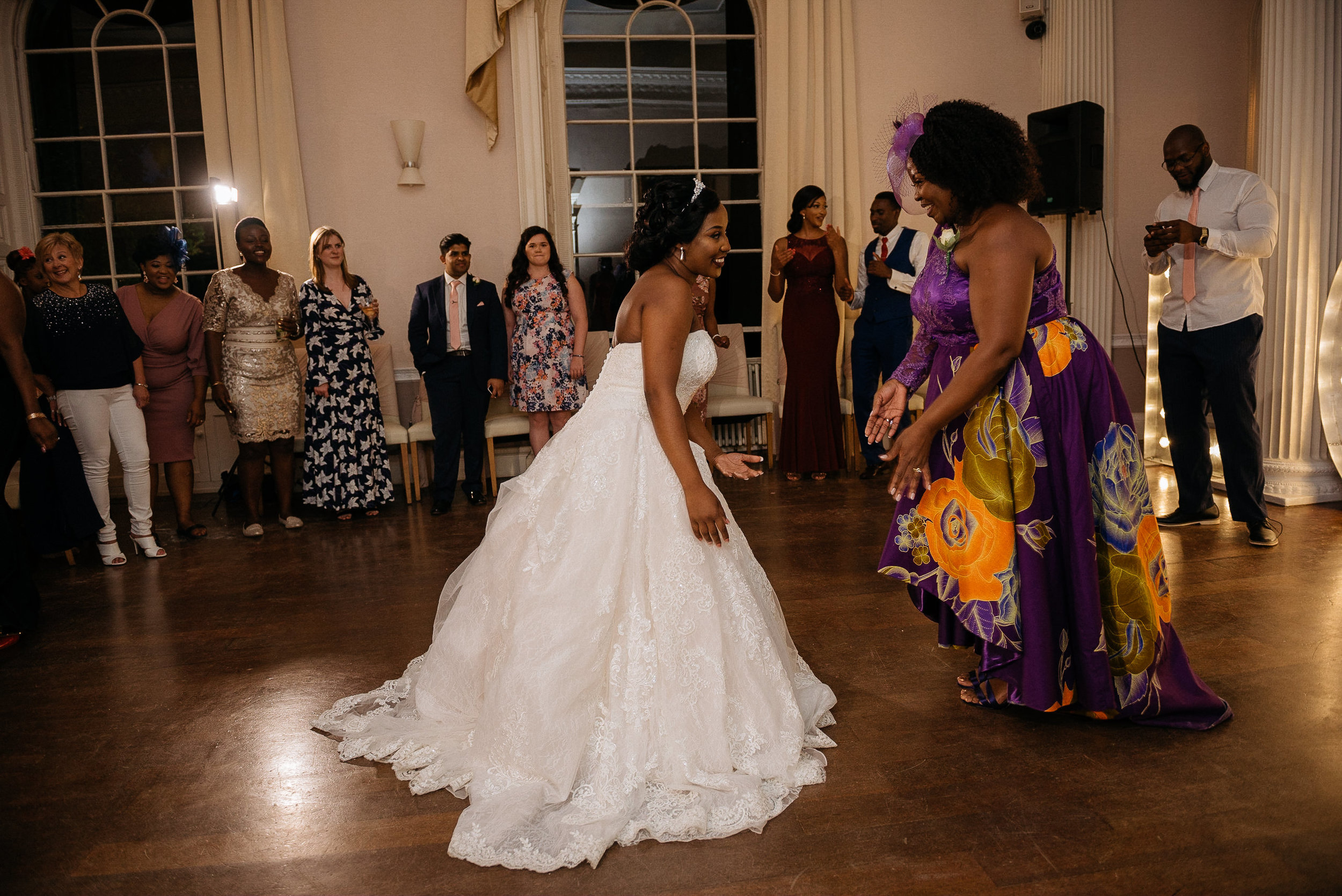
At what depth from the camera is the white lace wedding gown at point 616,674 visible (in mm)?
2049

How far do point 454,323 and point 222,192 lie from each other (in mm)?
2025

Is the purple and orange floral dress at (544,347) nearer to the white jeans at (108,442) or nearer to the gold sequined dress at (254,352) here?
the gold sequined dress at (254,352)

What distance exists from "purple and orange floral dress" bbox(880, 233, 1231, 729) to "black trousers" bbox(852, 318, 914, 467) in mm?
3346

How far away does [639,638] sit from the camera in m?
2.18

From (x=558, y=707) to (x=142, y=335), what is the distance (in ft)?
13.2

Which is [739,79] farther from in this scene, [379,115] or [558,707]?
[558,707]

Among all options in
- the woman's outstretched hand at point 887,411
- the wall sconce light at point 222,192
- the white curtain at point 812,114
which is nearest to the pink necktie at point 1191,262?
the woman's outstretched hand at point 887,411

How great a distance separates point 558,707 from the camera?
2127mm

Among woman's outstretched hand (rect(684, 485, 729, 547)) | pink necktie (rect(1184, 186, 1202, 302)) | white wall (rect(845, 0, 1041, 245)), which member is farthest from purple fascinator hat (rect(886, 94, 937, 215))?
white wall (rect(845, 0, 1041, 245))

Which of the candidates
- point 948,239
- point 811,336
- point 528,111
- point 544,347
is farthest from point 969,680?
point 528,111

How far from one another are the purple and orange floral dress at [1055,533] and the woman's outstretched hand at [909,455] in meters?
0.22

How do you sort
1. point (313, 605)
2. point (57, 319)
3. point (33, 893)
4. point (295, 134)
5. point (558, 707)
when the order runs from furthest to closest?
point (295, 134)
point (57, 319)
point (313, 605)
point (558, 707)
point (33, 893)

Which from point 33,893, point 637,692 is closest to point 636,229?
point 637,692

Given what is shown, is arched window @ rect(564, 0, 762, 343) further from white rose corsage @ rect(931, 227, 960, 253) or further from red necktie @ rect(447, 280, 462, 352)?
white rose corsage @ rect(931, 227, 960, 253)
